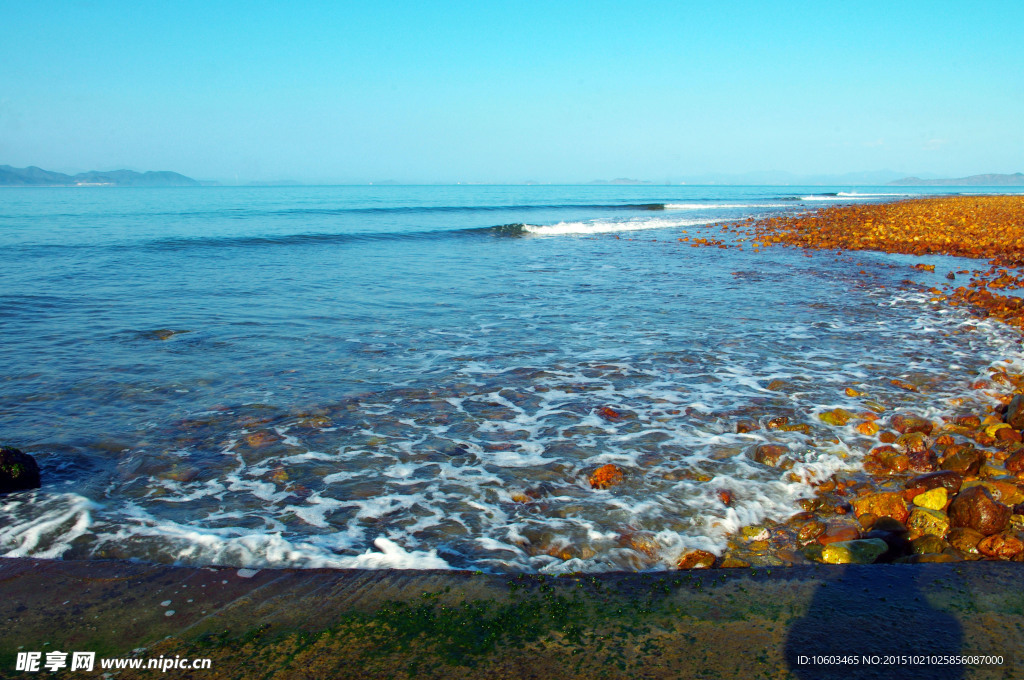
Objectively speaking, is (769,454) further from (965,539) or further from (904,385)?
(904,385)

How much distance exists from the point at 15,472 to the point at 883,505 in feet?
20.0

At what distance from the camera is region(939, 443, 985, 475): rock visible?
14.2ft

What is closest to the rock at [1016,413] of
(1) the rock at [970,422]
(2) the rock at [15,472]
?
(1) the rock at [970,422]

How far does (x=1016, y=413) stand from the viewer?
17.3 feet

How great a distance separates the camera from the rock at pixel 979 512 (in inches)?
138

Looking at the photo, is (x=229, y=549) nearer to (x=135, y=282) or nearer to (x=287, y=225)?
(x=135, y=282)

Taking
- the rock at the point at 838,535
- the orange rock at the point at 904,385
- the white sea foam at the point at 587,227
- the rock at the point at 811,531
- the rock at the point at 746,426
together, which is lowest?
the rock at the point at 811,531

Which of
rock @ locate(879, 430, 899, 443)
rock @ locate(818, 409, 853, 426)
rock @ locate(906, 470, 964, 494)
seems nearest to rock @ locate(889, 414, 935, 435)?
rock @ locate(879, 430, 899, 443)

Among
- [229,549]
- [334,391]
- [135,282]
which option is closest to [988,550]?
[229,549]

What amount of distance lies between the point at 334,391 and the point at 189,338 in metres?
3.72

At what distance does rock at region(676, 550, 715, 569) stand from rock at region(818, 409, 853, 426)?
283 cm

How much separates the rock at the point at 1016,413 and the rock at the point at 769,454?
225 centimetres

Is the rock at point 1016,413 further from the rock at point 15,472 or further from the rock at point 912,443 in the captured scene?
the rock at point 15,472

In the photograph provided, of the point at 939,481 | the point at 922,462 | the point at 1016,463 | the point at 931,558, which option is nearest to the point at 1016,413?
the point at 1016,463
